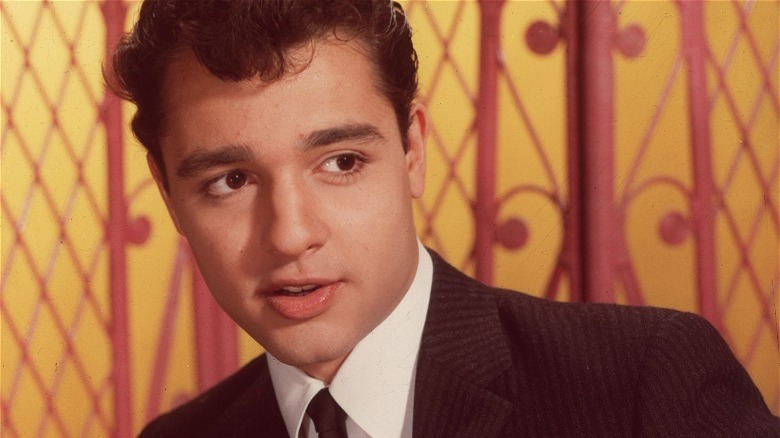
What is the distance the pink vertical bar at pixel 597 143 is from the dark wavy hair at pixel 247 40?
50 cm

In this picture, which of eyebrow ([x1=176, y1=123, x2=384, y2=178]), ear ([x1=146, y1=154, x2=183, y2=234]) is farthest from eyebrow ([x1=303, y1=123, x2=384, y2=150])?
ear ([x1=146, y1=154, x2=183, y2=234])

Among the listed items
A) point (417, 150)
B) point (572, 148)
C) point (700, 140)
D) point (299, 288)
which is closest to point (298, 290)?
point (299, 288)

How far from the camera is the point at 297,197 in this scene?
48.8 inches

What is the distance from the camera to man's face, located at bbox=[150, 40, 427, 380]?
1.26 metres

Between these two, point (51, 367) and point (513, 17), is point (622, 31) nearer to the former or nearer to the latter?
point (513, 17)

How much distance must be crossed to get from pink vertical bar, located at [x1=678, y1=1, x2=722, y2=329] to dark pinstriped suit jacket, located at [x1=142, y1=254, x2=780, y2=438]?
628mm

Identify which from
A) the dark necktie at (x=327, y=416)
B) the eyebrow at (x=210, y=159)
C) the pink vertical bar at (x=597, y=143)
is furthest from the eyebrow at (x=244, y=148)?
the pink vertical bar at (x=597, y=143)

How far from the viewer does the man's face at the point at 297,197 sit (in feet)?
4.13

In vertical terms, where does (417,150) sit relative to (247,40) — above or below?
below

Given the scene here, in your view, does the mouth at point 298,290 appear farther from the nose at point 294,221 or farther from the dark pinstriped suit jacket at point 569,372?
the dark pinstriped suit jacket at point 569,372

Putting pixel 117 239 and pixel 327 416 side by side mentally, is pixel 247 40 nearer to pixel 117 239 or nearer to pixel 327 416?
pixel 327 416

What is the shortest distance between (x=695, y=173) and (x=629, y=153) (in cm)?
16

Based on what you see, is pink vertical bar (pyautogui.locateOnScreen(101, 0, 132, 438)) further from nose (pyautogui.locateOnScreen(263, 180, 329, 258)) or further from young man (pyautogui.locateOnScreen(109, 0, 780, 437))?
nose (pyautogui.locateOnScreen(263, 180, 329, 258))

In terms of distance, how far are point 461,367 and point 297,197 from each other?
0.42 m
